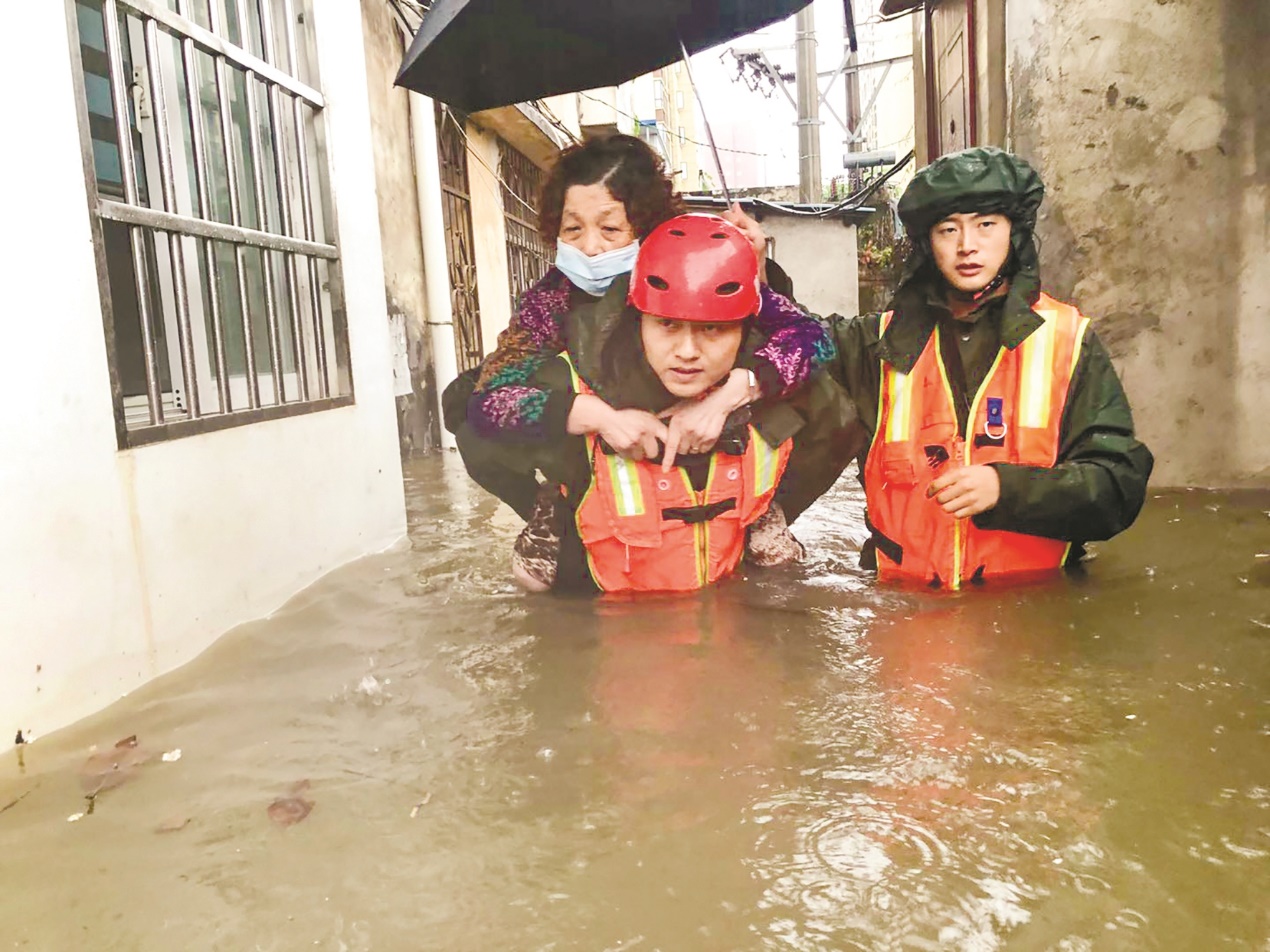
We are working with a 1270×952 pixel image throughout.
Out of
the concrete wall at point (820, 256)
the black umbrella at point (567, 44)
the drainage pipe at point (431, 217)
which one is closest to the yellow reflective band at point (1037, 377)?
the black umbrella at point (567, 44)

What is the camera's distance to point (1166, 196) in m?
4.67

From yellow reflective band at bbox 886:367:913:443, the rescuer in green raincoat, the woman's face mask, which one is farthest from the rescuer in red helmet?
the rescuer in green raincoat

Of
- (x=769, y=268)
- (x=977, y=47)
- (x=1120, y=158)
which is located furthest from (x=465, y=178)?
(x=769, y=268)

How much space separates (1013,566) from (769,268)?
49.0 inches

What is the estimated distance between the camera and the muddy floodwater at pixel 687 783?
1.47 m

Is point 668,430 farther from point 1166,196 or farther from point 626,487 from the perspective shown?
point 1166,196

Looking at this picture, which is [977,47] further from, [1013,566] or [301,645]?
[301,645]

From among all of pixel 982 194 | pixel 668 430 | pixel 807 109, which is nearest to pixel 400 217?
pixel 668 430

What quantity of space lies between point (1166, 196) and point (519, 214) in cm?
794

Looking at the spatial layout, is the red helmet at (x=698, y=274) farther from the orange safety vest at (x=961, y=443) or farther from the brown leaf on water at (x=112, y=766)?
the brown leaf on water at (x=112, y=766)

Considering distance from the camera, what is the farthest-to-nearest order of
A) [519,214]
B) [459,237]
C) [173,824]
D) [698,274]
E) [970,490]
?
[519,214], [459,237], [970,490], [698,274], [173,824]

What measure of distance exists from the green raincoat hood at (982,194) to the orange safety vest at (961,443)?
185 mm

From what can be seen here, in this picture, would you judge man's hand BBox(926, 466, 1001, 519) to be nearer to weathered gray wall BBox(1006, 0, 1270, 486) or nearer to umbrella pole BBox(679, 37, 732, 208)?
umbrella pole BBox(679, 37, 732, 208)

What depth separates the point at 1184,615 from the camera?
2.83 meters
